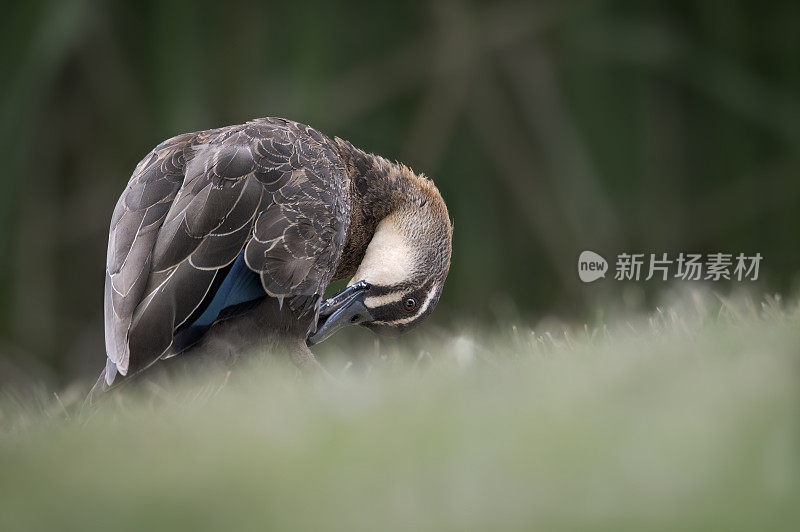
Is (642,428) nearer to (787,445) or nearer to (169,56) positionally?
(787,445)

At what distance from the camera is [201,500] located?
1688 millimetres

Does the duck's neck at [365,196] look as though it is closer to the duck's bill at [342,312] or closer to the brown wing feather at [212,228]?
the duck's bill at [342,312]

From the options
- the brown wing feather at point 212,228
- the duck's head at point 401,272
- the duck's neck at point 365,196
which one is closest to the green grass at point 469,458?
the brown wing feather at point 212,228

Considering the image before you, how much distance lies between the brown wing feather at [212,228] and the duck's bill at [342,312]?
305mm

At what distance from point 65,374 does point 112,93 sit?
235cm

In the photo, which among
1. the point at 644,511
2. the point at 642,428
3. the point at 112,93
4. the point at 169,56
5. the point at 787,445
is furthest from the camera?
the point at 112,93

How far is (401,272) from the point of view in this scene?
454cm

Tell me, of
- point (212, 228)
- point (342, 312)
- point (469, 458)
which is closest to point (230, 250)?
point (212, 228)

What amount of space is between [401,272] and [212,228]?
109 centimetres

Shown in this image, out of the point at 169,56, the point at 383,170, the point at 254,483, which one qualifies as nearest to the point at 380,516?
the point at 254,483

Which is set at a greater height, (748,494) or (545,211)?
(545,211)

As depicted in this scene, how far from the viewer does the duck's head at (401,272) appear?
174 inches

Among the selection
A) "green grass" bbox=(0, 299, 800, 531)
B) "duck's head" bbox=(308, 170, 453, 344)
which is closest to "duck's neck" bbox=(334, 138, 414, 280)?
"duck's head" bbox=(308, 170, 453, 344)

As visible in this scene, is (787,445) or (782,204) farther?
(782,204)
